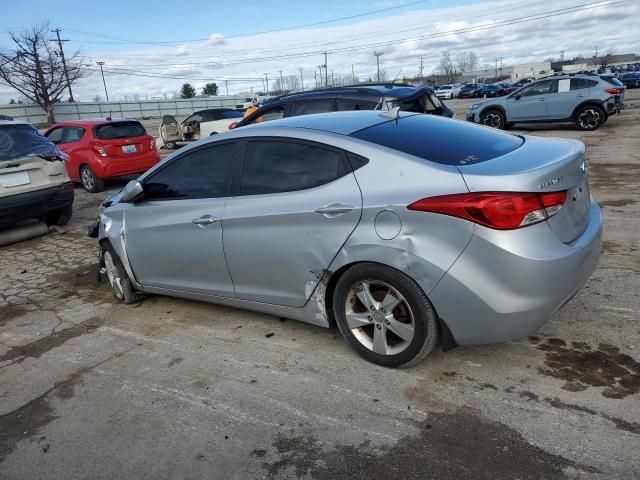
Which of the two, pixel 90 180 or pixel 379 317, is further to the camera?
pixel 90 180

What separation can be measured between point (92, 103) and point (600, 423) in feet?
204

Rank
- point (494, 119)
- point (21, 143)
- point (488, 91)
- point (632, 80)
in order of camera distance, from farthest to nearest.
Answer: point (488, 91), point (632, 80), point (494, 119), point (21, 143)

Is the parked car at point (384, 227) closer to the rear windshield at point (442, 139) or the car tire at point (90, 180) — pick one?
the rear windshield at point (442, 139)

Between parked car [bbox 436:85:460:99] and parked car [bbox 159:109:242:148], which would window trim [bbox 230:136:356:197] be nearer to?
parked car [bbox 159:109:242:148]

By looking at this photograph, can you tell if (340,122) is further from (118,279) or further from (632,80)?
(632,80)

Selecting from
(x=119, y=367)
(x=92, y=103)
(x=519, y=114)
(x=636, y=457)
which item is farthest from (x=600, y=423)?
(x=92, y=103)

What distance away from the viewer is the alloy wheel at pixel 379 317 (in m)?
3.07

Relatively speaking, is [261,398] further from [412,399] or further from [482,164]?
[482,164]

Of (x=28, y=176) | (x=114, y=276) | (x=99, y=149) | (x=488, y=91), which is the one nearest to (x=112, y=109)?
(x=488, y=91)

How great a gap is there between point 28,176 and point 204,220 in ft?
15.3

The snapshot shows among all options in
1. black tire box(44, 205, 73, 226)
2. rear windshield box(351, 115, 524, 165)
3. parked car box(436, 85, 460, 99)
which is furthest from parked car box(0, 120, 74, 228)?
parked car box(436, 85, 460, 99)

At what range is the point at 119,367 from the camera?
11.9 ft

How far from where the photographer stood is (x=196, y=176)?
3.99 meters

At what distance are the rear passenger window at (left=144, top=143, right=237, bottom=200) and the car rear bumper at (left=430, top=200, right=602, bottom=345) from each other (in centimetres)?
183
